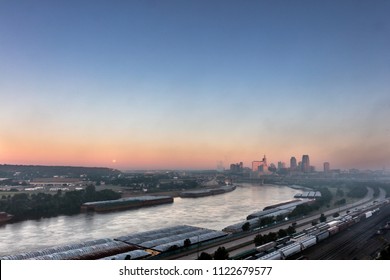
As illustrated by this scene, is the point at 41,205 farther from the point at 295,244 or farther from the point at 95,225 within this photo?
the point at 295,244

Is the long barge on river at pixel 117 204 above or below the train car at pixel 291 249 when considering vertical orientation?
below

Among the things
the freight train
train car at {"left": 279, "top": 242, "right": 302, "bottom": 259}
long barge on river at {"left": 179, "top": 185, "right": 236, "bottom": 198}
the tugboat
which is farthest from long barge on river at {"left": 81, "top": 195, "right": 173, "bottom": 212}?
train car at {"left": 279, "top": 242, "right": 302, "bottom": 259}

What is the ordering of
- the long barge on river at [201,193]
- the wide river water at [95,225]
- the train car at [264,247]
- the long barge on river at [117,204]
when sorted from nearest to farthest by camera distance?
the train car at [264,247] < the wide river water at [95,225] < the long barge on river at [117,204] < the long barge on river at [201,193]

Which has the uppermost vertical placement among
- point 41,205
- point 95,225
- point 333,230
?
point 333,230

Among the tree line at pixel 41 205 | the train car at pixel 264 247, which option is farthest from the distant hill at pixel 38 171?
the train car at pixel 264 247

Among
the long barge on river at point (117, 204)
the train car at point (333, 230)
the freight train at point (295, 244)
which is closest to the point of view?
the freight train at point (295, 244)

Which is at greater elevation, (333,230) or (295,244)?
(295,244)

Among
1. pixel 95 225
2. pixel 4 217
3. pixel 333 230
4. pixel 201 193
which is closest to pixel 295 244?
pixel 333 230

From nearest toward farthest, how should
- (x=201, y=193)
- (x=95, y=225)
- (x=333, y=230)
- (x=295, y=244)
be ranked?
(x=295, y=244) < (x=333, y=230) < (x=95, y=225) < (x=201, y=193)

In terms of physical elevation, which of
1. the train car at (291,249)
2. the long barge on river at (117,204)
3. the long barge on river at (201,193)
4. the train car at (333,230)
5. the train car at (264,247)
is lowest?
the long barge on river at (201,193)

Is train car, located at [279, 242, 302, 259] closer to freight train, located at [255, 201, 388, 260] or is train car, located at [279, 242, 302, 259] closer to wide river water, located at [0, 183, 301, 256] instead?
freight train, located at [255, 201, 388, 260]

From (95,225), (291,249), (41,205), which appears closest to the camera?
(291,249)

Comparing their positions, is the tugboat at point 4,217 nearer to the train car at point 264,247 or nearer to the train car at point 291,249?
the train car at point 264,247
